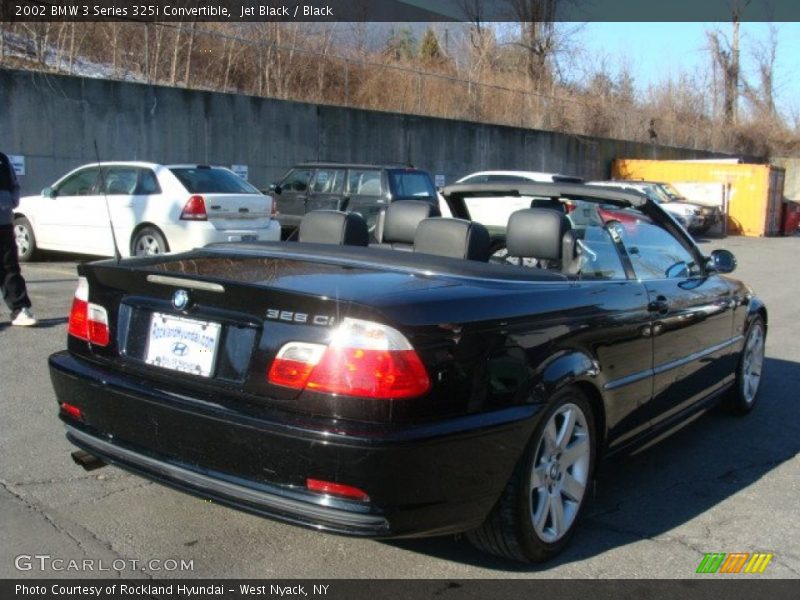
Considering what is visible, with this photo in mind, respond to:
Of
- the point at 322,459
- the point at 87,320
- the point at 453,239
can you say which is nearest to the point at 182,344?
the point at 87,320

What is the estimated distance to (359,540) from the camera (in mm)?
3703

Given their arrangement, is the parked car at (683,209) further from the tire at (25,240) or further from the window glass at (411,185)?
the tire at (25,240)

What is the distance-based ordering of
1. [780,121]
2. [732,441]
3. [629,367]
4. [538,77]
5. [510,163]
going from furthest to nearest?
[780,121]
[538,77]
[510,163]
[732,441]
[629,367]

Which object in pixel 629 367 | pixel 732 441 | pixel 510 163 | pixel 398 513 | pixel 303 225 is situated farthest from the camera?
pixel 510 163

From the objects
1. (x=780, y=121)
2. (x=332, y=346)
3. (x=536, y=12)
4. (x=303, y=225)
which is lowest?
(x=332, y=346)

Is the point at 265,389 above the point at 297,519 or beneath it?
above

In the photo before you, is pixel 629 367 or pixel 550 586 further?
pixel 629 367

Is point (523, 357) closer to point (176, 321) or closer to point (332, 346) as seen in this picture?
point (332, 346)

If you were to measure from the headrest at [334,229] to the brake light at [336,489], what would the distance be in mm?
2157

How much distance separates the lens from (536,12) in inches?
1629

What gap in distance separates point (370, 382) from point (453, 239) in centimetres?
179

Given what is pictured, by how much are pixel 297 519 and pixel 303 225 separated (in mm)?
2469

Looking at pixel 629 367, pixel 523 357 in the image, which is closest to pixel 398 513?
pixel 523 357

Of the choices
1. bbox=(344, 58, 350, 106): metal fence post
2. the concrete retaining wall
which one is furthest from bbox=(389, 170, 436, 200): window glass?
bbox=(344, 58, 350, 106): metal fence post
